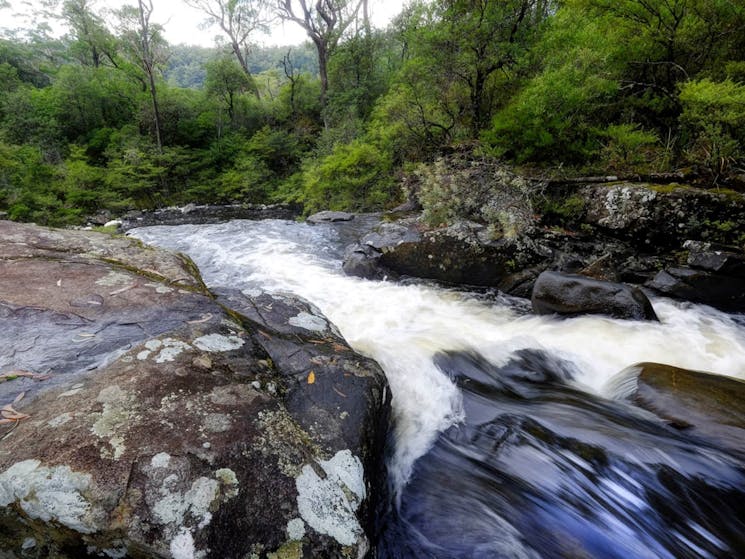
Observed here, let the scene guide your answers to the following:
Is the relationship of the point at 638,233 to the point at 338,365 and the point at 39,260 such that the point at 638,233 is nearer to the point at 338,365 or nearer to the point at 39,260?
the point at 338,365

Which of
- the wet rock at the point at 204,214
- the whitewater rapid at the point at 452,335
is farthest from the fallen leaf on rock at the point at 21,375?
the wet rock at the point at 204,214

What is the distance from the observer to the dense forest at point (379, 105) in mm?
6508

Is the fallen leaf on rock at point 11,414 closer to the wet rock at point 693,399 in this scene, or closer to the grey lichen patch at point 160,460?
the grey lichen patch at point 160,460

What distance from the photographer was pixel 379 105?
1425 cm

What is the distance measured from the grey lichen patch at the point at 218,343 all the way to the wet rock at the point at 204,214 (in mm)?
12381

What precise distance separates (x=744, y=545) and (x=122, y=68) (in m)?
36.4

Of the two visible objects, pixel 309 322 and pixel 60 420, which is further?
pixel 309 322

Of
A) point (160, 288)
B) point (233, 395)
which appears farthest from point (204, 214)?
point (233, 395)

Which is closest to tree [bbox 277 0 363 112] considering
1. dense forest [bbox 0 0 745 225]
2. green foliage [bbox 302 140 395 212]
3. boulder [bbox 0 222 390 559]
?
dense forest [bbox 0 0 745 225]

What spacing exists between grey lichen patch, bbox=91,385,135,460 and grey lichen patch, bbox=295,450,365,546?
83 cm

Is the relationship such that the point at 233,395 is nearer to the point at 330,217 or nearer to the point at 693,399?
the point at 693,399

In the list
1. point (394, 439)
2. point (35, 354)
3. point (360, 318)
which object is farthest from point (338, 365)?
point (360, 318)

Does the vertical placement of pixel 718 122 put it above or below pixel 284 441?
above

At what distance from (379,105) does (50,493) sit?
50.1 ft
